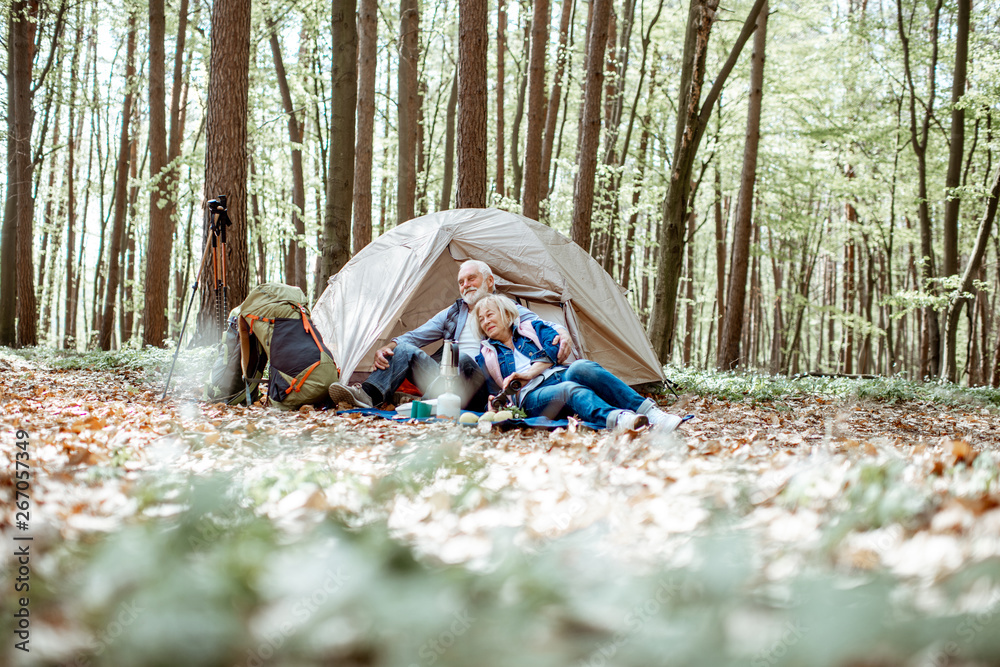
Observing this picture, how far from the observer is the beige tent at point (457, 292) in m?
5.86

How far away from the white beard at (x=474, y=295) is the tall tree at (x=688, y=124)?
3088 millimetres

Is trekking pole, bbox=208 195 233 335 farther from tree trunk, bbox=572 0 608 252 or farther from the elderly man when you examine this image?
tree trunk, bbox=572 0 608 252

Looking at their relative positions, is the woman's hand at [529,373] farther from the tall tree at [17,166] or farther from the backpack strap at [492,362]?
the tall tree at [17,166]

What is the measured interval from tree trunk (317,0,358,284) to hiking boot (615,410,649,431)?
14.6 ft

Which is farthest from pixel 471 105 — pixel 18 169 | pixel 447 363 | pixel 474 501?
pixel 18 169

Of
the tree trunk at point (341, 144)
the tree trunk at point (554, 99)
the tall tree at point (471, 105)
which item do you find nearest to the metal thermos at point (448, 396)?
the tall tree at point (471, 105)

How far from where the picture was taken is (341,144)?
24.9ft

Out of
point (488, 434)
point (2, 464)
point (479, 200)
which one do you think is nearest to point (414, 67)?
point (479, 200)

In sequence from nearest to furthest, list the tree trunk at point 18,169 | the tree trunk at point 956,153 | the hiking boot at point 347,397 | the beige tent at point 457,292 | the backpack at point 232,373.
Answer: the hiking boot at point 347,397 < the backpack at point 232,373 < the beige tent at point 457,292 < the tree trunk at point 956,153 < the tree trunk at point 18,169

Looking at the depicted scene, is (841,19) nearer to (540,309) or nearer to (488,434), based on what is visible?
(540,309)

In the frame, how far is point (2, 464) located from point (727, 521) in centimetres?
258

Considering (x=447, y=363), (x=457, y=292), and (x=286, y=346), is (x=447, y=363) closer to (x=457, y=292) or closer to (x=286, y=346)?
(x=286, y=346)

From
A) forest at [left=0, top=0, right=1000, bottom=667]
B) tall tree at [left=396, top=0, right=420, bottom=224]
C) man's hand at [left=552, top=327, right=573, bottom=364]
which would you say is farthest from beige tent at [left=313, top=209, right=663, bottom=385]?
tall tree at [left=396, top=0, right=420, bottom=224]

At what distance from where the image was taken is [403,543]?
1.49 metres
